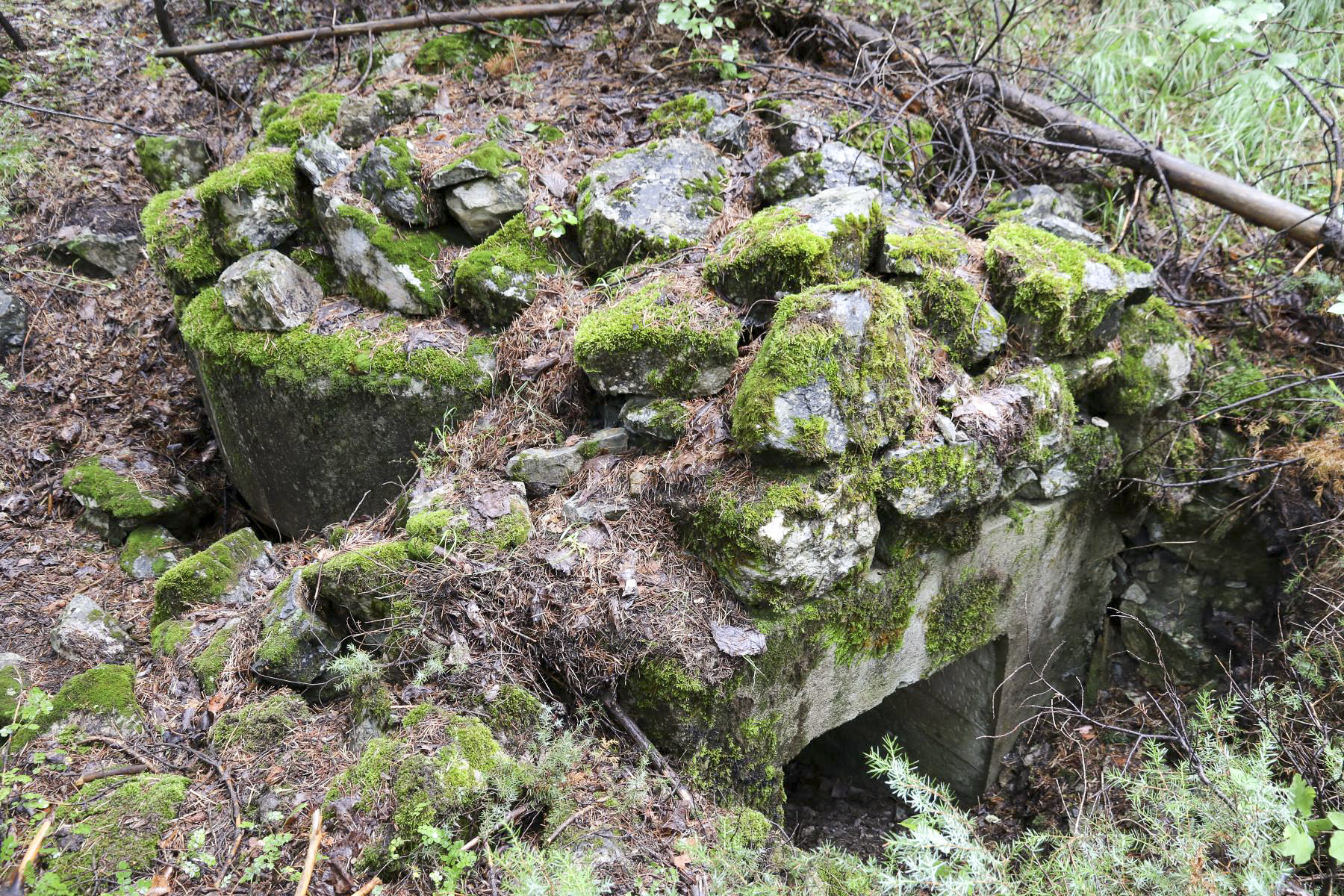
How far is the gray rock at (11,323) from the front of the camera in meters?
5.65

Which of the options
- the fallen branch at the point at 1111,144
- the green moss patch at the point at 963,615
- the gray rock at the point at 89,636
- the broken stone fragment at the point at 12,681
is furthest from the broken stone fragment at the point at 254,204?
the green moss patch at the point at 963,615

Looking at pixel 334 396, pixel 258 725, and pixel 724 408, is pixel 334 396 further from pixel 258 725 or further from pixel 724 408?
pixel 724 408

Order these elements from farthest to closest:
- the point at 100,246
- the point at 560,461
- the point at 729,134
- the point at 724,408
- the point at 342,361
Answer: the point at 100,246, the point at 729,134, the point at 342,361, the point at 560,461, the point at 724,408

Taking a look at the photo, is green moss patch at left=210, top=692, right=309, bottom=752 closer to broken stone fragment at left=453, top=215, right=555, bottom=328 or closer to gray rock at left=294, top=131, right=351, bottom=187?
broken stone fragment at left=453, top=215, right=555, bottom=328

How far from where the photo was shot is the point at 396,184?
4.29m

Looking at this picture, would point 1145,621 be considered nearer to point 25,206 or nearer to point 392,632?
point 392,632

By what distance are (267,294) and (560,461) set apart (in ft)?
6.54

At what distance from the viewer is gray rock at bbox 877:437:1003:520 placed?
3174mm

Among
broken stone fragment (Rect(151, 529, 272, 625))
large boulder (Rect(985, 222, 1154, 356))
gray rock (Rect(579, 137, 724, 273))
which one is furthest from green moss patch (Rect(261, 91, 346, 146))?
large boulder (Rect(985, 222, 1154, 356))

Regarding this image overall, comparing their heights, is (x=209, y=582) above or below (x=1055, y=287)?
below

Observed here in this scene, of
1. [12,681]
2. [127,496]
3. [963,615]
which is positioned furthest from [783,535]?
[127,496]

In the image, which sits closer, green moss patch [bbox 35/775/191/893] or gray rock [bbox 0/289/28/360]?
green moss patch [bbox 35/775/191/893]

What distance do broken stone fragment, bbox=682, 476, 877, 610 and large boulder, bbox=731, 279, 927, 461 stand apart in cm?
17

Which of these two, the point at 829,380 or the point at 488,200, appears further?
the point at 488,200
